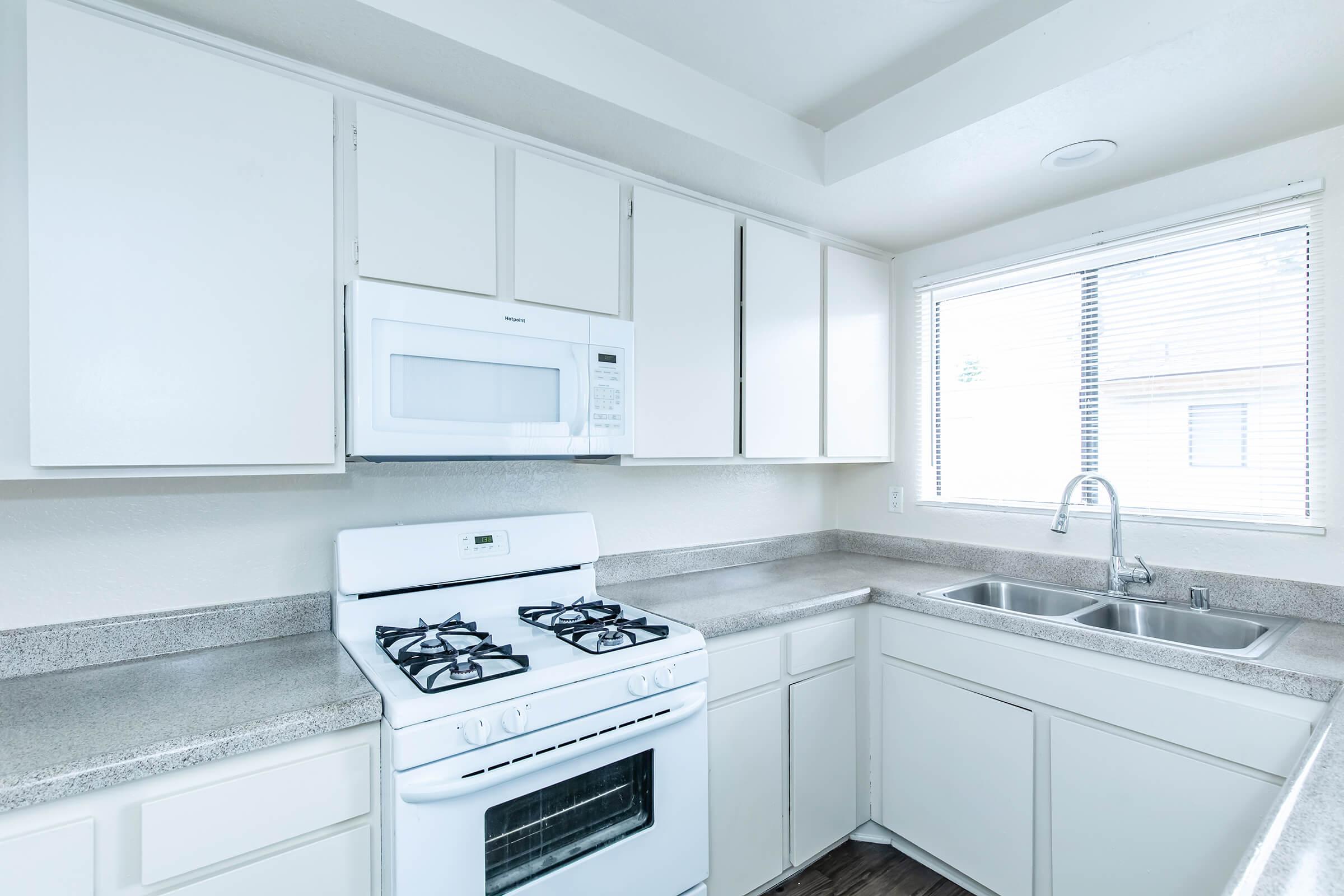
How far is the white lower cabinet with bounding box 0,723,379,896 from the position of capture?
100 cm

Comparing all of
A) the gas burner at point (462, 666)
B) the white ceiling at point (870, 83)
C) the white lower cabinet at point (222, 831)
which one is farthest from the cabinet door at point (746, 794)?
the white ceiling at point (870, 83)

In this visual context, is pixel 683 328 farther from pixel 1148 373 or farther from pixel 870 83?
pixel 1148 373

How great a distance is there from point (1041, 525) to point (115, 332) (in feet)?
8.90

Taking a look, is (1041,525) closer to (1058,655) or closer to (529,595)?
(1058,655)

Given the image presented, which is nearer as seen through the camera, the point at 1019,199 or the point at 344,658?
the point at 344,658

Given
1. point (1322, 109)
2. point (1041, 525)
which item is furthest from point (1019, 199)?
point (1041, 525)

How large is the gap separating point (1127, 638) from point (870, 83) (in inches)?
65.7

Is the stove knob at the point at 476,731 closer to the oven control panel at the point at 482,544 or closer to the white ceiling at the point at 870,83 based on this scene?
the oven control panel at the point at 482,544

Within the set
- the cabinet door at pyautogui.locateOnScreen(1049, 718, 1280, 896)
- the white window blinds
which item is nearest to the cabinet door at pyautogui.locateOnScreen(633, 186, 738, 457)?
the white window blinds

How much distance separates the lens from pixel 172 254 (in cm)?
129

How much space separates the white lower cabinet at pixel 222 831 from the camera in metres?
1.00

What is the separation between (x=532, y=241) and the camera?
5.78ft

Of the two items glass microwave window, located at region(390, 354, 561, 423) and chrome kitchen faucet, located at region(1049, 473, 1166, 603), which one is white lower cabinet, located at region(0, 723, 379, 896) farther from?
chrome kitchen faucet, located at region(1049, 473, 1166, 603)

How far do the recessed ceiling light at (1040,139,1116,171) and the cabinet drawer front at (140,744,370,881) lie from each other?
7.66 ft
